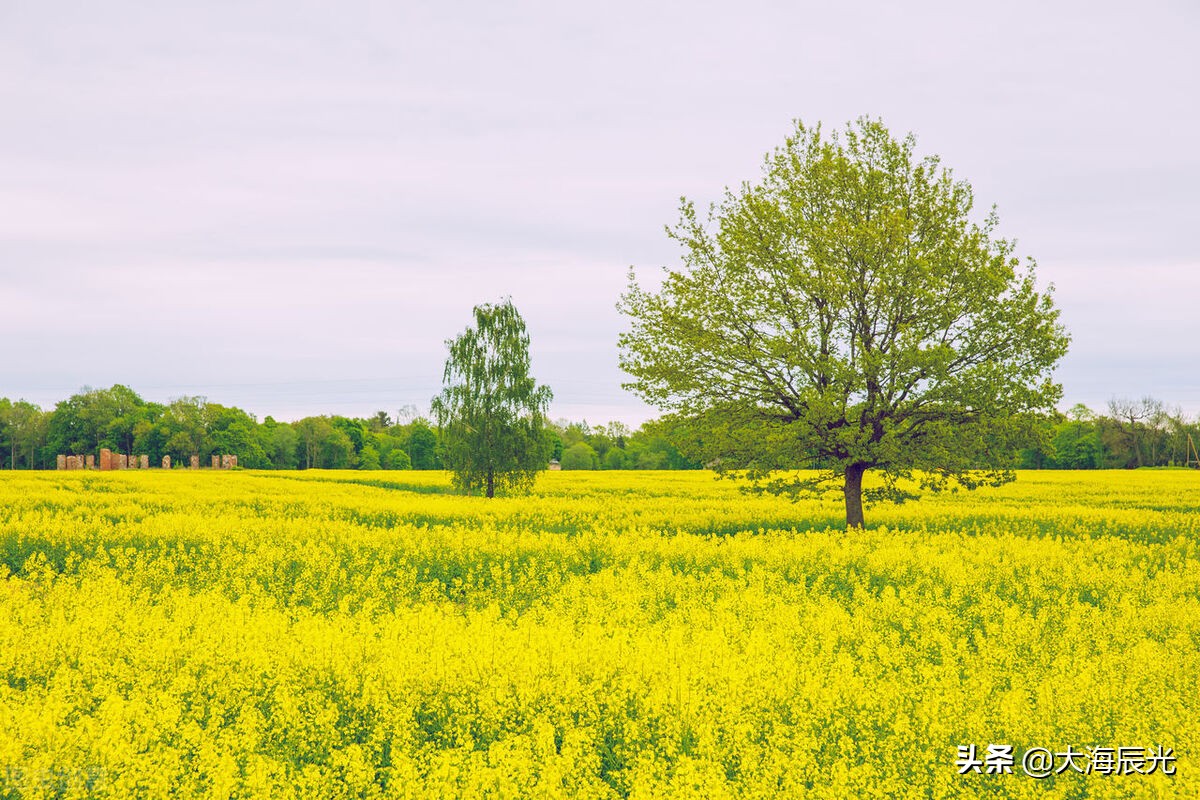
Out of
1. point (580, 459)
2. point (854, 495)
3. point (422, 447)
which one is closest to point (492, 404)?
point (854, 495)

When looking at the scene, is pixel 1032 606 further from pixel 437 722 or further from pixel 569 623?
pixel 437 722

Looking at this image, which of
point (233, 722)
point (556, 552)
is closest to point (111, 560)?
point (556, 552)

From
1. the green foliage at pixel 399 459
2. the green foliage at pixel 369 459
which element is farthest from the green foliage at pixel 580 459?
the green foliage at pixel 369 459

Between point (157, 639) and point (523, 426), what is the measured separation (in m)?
23.2

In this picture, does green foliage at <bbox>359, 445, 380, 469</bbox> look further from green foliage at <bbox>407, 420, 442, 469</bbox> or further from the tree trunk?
the tree trunk

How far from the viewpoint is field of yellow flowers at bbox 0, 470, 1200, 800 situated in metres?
5.57

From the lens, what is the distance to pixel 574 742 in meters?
5.84

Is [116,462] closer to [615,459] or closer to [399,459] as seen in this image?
[399,459]

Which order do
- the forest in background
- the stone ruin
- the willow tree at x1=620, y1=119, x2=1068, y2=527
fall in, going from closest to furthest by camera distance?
the willow tree at x1=620, y1=119, x2=1068, y2=527 → the stone ruin → the forest in background

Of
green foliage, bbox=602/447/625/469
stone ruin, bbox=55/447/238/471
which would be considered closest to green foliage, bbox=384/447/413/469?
stone ruin, bbox=55/447/238/471

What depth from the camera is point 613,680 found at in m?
7.24

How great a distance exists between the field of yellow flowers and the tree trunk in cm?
577

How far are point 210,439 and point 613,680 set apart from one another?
112030mm

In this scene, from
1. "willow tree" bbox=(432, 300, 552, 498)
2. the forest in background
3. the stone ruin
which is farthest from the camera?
the forest in background
